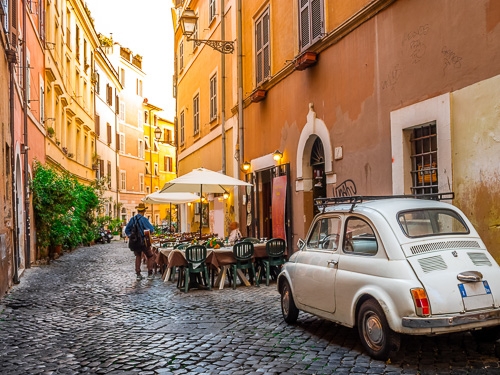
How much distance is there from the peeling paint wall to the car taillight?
8.78 ft

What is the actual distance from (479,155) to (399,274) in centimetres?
296

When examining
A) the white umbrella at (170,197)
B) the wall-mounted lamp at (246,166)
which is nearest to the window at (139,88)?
the white umbrella at (170,197)

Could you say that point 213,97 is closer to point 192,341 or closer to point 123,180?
point 192,341

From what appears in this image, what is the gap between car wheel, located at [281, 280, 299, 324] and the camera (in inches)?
283

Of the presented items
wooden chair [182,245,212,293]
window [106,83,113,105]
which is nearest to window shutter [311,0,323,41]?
wooden chair [182,245,212,293]

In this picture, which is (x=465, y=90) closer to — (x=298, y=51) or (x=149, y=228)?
(x=298, y=51)

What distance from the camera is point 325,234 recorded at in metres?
6.78

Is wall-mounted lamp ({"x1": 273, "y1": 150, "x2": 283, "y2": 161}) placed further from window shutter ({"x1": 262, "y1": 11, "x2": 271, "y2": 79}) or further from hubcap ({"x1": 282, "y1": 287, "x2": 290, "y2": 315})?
hubcap ({"x1": 282, "y1": 287, "x2": 290, "y2": 315})

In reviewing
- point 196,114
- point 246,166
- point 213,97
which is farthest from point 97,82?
point 246,166

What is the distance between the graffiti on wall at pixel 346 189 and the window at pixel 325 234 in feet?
12.3

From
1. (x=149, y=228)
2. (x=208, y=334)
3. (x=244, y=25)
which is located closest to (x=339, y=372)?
(x=208, y=334)

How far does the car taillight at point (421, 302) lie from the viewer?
499cm

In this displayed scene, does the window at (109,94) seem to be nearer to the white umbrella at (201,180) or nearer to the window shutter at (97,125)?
the window shutter at (97,125)

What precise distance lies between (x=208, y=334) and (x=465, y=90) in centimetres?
471
